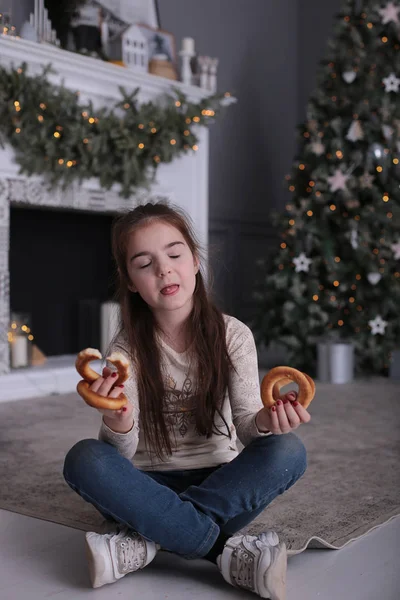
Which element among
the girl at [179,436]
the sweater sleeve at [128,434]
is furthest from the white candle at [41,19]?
the sweater sleeve at [128,434]

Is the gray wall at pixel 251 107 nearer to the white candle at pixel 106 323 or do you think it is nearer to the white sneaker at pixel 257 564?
the white candle at pixel 106 323

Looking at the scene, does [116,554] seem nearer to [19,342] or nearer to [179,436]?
[179,436]

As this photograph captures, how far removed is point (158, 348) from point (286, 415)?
0.35 meters

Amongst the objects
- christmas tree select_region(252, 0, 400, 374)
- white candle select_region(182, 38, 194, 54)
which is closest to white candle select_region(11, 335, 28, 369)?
christmas tree select_region(252, 0, 400, 374)

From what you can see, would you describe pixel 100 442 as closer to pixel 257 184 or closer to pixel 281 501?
pixel 281 501

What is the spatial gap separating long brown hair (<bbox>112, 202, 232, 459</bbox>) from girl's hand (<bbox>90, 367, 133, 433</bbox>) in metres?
0.12

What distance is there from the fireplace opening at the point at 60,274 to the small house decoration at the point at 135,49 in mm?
858

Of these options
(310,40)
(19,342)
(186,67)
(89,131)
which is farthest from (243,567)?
(310,40)

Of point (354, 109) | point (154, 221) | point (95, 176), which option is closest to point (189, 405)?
point (154, 221)

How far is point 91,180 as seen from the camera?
149 inches

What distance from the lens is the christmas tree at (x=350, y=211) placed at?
4008mm

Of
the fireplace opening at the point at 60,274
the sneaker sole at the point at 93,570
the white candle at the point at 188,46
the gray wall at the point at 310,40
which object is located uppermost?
the gray wall at the point at 310,40

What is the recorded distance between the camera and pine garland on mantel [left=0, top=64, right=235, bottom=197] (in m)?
3.33

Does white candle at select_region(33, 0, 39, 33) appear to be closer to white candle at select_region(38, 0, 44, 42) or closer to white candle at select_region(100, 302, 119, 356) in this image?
white candle at select_region(38, 0, 44, 42)
